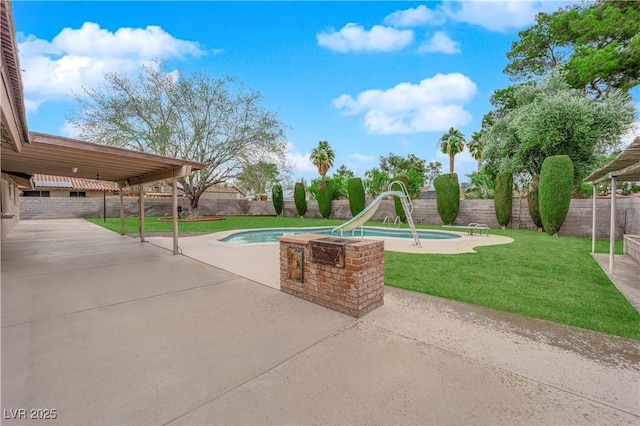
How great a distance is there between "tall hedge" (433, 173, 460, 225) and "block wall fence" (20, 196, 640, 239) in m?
0.55

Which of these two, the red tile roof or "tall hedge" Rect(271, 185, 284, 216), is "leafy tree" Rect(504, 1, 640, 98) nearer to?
"tall hedge" Rect(271, 185, 284, 216)

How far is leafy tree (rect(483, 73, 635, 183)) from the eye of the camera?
12.4 metres

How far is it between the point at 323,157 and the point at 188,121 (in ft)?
55.7

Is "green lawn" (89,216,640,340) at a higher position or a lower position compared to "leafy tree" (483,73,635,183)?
lower

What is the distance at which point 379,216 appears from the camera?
19.8 meters

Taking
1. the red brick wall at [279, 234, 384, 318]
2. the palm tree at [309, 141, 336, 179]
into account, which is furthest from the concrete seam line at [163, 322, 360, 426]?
the palm tree at [309, 141, 336, 179]

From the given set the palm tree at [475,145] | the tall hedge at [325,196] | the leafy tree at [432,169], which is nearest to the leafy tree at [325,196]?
the tall hedge at [325,196]

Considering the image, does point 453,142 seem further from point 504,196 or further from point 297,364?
point 297,364

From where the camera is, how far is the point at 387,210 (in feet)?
63.0

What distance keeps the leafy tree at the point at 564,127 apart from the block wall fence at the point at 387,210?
2.18 meters

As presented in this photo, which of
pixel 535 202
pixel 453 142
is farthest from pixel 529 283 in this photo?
pixel 453 142

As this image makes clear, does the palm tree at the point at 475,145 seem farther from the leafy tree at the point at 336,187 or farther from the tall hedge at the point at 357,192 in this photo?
the tall hedge at the point at 357,192

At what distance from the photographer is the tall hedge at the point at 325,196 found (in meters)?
21.6

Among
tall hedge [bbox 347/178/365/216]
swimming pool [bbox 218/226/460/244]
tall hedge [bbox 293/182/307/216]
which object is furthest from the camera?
tall hedge [bbox 293/182/307/216]
